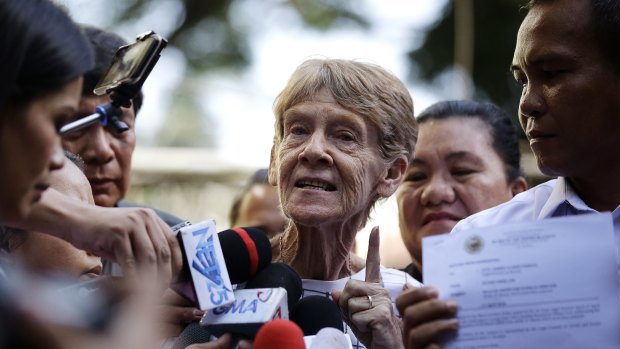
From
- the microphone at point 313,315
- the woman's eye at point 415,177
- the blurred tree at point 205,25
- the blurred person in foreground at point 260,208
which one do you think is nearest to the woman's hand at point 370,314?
the microphone at point 313,315

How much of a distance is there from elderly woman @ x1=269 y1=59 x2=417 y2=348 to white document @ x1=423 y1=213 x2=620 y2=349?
96cm

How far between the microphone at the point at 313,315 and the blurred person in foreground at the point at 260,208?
2.44 m

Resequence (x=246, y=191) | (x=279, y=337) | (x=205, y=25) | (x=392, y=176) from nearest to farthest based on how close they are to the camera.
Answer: (x=279, y=337) < (x=392, y=176) < (x=246, y=191) < (x=205, y=25)

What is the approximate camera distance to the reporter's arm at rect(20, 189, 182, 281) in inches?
94.0

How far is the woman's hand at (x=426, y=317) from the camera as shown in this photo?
2.29 m

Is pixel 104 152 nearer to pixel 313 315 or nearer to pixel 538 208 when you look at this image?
pixel 313 315

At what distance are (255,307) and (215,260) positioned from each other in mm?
172

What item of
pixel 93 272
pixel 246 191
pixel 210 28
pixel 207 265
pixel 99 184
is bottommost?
pixel 210 28

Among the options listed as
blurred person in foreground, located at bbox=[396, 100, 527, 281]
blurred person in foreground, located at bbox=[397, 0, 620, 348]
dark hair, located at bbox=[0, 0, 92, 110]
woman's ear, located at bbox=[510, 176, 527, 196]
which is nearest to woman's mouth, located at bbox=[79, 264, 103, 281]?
dark hair, located at bbox=[0, 0, 92, 110]

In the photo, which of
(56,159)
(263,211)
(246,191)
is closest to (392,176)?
(56,159)

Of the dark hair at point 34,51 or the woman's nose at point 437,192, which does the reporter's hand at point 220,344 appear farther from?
the woman's nose at point 437,192

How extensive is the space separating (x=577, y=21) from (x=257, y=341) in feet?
4.78

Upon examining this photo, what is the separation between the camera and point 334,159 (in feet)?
10.9

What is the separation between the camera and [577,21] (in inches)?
114
